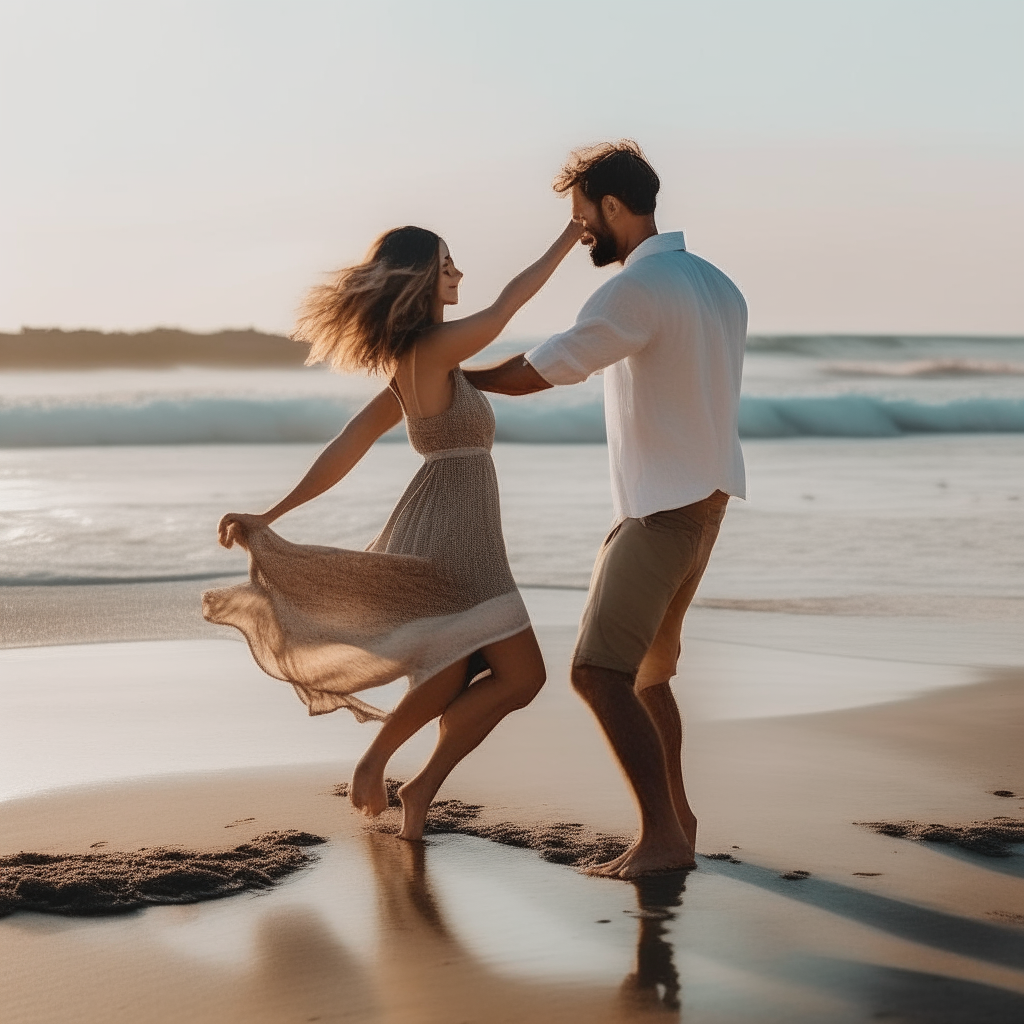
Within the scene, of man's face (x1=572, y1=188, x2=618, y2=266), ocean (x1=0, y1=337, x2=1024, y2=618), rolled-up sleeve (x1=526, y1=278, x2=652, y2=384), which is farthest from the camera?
ocean (x1=0, y1=337, x2=1024, y2=618)

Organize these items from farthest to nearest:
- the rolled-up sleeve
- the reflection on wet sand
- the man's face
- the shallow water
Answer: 1. the shallow water
2. the man's face
3. the rolled-up sleeve
4. the reflection on wet sand

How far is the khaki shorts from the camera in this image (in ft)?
13.0

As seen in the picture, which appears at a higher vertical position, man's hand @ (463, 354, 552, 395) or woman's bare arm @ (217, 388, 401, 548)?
man's hand @ (463, 354, 552, 395)

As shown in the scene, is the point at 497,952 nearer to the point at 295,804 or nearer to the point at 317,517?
the point at 295,804

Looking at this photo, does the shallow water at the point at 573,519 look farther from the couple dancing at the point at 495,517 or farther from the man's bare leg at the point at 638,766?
the man's bare leg at the point at 638,766

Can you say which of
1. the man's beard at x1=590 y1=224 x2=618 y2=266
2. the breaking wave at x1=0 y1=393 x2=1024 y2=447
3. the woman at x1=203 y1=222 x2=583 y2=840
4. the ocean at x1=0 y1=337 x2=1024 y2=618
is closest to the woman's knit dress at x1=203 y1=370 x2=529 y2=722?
the woman at x1=203 y1=222 x2=583 y2=840

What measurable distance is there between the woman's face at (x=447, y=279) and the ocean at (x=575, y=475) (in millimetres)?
4865

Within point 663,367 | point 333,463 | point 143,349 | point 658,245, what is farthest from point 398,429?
point 663,367

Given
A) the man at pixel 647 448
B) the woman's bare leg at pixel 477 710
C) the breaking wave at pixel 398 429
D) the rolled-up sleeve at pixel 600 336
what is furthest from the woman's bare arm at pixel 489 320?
the breaking wave at pixel 398 429

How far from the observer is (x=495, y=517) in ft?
14.8

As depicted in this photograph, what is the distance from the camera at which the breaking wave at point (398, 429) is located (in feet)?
83.9

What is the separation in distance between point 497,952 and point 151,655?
4256 mm

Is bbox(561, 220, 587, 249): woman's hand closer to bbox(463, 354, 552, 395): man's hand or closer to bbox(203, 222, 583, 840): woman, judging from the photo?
bbox(203, 222, 583, 840): woman

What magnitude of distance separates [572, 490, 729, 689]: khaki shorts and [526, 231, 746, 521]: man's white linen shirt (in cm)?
6
